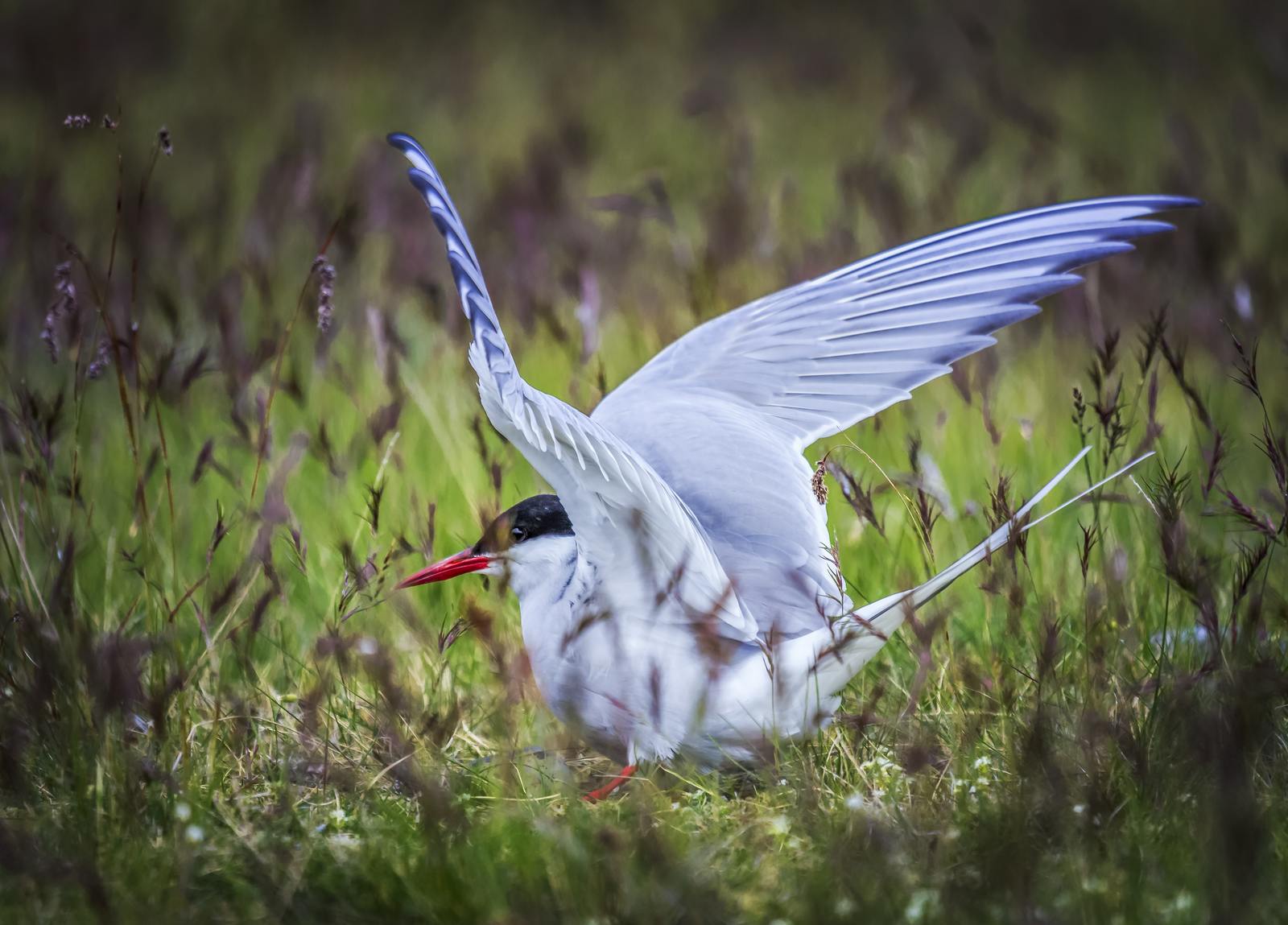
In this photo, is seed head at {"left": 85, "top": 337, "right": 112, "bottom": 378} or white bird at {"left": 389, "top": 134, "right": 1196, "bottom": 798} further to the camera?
seed head at {"left": 85, "top": 337, "right": 112, "bottom": 378}

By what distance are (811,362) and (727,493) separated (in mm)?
600

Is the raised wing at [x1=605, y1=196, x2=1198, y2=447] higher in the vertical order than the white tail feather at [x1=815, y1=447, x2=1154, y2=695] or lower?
higher

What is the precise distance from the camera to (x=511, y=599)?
3.48 m

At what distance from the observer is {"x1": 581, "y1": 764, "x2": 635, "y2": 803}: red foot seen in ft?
8.15

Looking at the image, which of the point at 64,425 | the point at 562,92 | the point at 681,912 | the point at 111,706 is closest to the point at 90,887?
the point at 111,706

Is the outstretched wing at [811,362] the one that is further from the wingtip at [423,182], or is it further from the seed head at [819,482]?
the wingtip at [423,182]

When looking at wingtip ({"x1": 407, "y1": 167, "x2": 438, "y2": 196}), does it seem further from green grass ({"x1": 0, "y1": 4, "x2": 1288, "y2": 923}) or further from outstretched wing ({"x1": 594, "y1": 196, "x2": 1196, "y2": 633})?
outstretched wing ({"x1": 594, "y1": 196, "x2": 1196, "y2": 633})

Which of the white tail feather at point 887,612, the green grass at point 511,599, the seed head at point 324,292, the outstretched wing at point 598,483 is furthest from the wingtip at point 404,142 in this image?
the white tail feather at point 887,612

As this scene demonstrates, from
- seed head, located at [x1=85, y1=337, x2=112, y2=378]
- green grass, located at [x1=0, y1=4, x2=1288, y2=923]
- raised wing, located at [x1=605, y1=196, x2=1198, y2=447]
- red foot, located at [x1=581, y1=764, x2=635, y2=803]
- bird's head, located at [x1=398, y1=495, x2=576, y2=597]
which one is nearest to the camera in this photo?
green grass, located at [x1=0, y1=4, x2=1288, y2=923]

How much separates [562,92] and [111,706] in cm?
723

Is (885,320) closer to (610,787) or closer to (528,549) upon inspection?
(528,549)

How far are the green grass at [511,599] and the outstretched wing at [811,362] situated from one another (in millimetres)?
196

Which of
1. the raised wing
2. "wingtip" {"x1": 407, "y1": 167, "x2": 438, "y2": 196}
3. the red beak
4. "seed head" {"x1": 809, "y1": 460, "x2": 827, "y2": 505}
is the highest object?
"wingtip" {"x1": 407, "y1": 167, "x2": 438, "y2": 196}

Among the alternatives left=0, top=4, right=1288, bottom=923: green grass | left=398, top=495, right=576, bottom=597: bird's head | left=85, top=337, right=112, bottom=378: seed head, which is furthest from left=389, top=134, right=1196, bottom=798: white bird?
left=85, top=337, right=112, bottom=378: seed head
